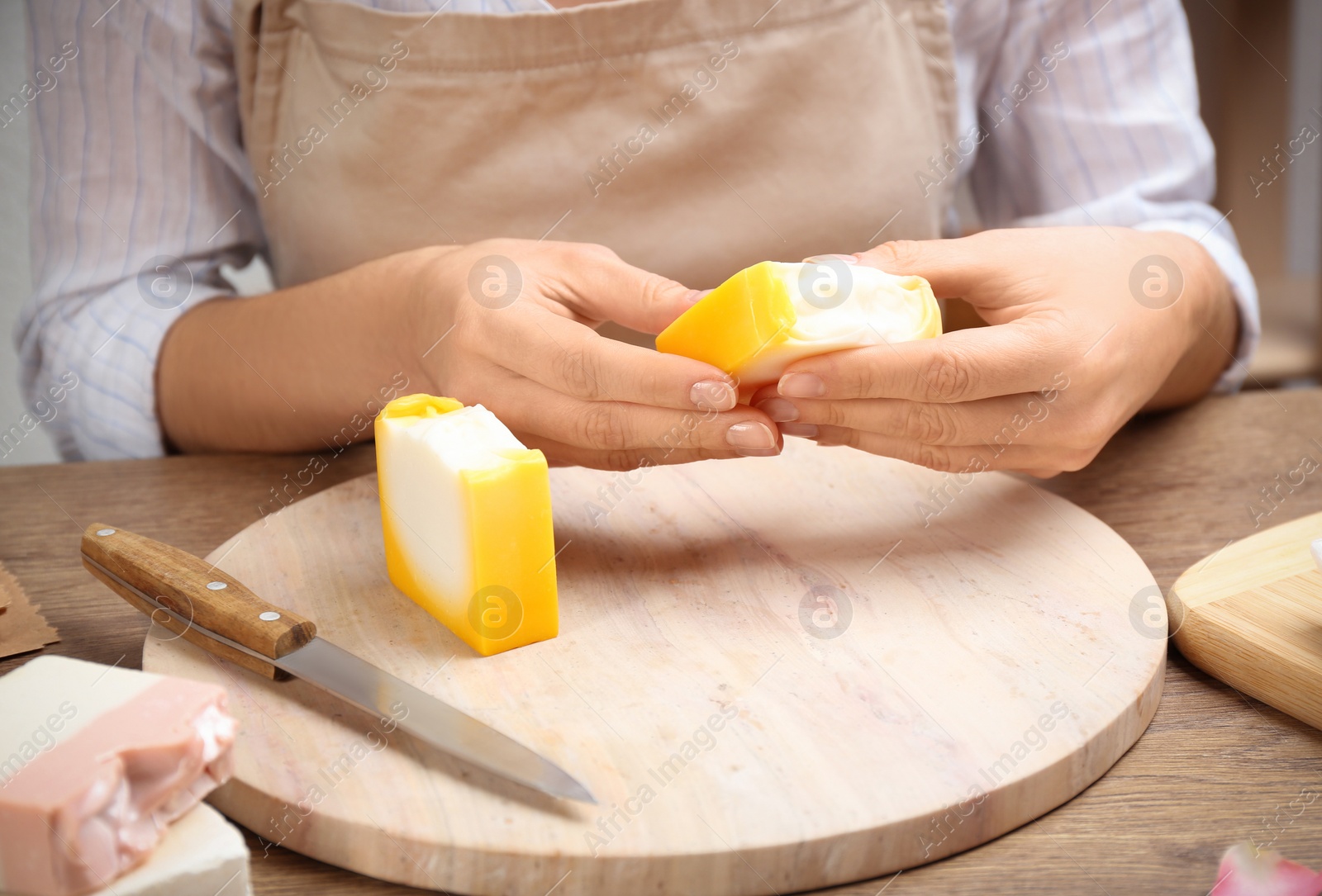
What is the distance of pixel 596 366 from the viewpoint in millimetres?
951

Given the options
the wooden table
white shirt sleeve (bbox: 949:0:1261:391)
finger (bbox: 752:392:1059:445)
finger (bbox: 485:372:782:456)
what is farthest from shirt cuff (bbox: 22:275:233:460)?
white shirt sleeve (bbox: 949:0:1261:391)

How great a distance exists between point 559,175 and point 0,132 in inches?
46.1

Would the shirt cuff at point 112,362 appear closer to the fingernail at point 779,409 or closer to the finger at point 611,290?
the finger at point 611,290

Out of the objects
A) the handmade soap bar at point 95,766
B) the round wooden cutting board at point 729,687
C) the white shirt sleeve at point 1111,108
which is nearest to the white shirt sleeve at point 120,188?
the round wooden cutting board at point 729,687

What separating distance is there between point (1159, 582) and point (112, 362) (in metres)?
1.31

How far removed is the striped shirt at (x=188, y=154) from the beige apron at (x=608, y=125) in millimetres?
85

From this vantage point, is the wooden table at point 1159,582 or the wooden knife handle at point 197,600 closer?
the wooden table at point 1159,582

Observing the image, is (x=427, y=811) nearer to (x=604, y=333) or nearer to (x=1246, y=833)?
(x=1246, y=833)

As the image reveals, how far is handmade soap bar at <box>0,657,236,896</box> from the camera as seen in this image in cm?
59

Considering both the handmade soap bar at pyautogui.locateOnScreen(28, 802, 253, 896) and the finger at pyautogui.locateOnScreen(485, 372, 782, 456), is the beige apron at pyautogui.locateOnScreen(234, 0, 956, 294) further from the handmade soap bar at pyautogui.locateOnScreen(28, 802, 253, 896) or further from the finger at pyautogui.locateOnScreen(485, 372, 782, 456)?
the handmade soap bar at pyautogui.locateOnScreen(28, 802, 253, 896)

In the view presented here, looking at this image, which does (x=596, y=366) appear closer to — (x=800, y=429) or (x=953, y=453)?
(x=800, y=429)

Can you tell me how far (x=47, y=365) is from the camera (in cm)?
145

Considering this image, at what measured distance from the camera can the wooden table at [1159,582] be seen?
2.27ft

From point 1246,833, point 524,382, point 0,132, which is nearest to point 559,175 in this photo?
point 524,382
